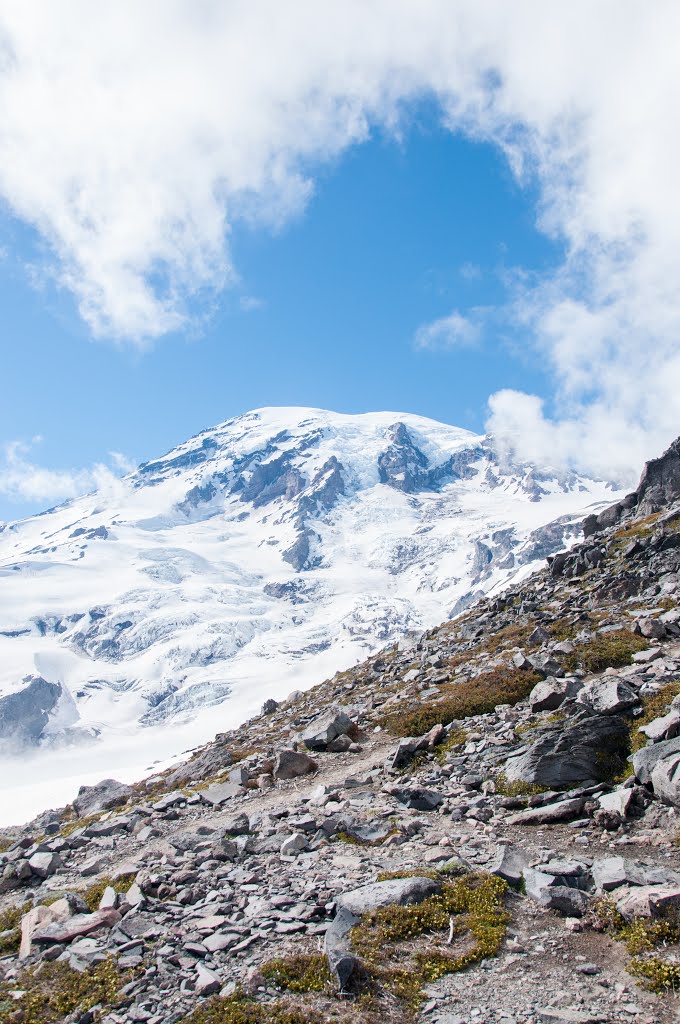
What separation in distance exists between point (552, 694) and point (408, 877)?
11.1 m

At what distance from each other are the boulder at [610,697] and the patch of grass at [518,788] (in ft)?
10.9

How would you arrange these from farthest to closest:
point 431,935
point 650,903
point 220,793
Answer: point 220,793 → point 431,935 → point 650,903

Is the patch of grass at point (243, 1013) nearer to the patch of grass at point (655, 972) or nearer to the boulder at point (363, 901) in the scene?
the boulder at point (363, 901)

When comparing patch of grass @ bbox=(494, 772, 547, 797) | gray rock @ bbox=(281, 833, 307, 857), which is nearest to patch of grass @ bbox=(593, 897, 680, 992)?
patch of grass @ bbox=(494, 772, 547, 797)

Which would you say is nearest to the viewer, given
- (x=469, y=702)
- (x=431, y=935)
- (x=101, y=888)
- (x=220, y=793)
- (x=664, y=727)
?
(x=431, y=935)

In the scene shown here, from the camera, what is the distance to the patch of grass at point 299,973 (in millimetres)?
10102

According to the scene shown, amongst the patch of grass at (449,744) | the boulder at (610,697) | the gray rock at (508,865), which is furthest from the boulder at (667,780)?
the patch of grass at (449,744)

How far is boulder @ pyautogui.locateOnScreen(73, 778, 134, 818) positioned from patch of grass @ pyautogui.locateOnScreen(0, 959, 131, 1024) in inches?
792

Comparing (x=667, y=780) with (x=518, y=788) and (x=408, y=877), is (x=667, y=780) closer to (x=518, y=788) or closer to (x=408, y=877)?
(x=518, y=788)

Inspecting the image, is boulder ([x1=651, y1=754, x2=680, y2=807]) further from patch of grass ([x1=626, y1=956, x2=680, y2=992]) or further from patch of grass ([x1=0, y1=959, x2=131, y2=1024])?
patch of grass ([x1=0, y1=959, x2=131, y2=1024])

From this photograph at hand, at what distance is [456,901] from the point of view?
1198 centimetres

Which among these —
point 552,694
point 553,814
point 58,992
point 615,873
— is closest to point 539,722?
point 552,694

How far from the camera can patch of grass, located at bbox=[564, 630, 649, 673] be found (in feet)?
83.4

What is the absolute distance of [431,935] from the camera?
11.3 meters
